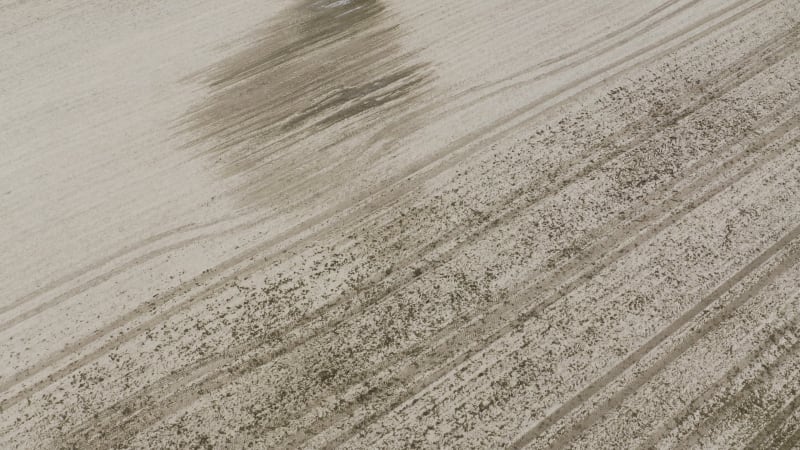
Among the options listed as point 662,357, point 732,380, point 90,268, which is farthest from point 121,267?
point 732,380

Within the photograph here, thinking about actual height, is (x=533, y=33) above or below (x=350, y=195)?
above

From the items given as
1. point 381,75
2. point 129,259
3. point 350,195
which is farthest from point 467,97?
point 129,259

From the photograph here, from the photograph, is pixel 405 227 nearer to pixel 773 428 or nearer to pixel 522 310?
pixel 522 310

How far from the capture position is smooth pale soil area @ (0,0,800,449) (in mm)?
1050

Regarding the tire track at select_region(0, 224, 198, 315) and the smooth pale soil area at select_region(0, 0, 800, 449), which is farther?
the tire track at select_region(0, 224, 198, 315)

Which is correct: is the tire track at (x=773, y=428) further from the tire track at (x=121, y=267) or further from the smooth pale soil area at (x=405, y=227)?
the tire track at (x=121, y=267)

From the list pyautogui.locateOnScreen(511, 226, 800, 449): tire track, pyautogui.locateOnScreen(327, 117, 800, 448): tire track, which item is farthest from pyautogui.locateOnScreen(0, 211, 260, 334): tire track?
pyautogui.locateOnScreen(511, 226, 800, 449): tire track

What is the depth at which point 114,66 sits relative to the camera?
1.67 metres

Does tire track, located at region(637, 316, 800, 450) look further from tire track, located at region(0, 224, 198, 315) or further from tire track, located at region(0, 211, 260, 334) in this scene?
Answer: tire track, located at region(0, 224, 198, 315)

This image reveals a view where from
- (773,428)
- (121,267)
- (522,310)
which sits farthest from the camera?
(121,267)

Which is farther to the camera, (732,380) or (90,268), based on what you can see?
(90,268)

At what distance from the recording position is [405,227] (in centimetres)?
127

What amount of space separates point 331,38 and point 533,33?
646 mm

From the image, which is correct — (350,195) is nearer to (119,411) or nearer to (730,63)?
(119,411)
